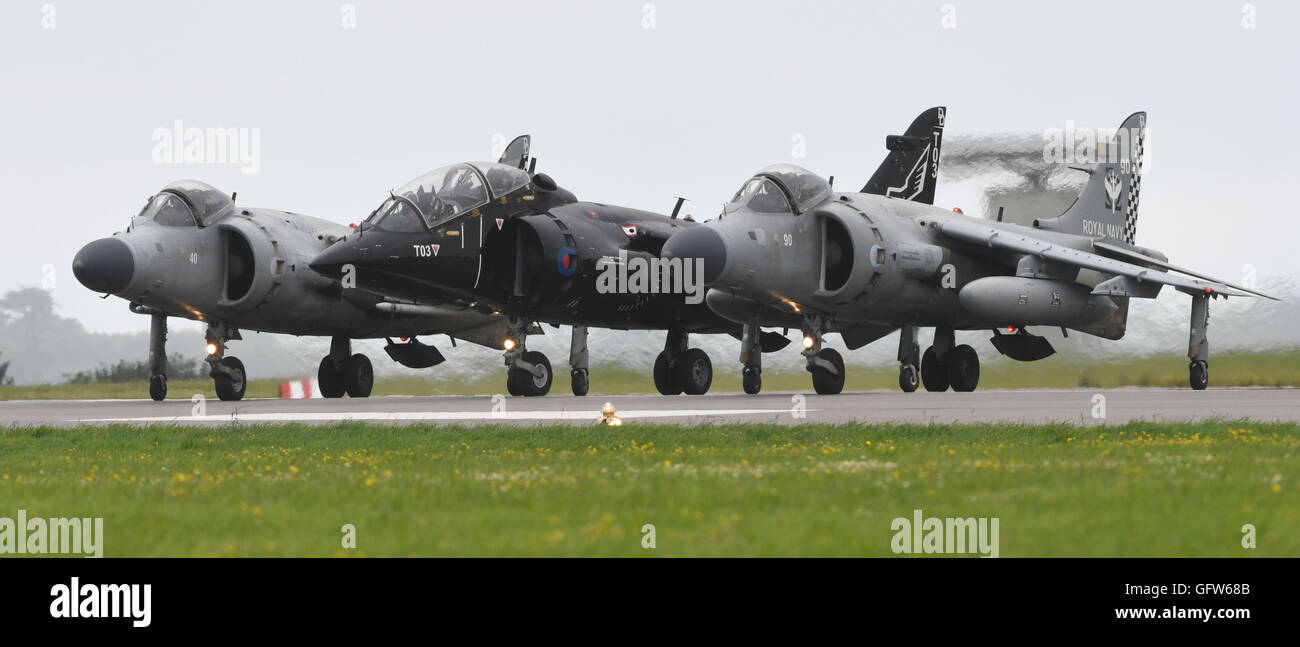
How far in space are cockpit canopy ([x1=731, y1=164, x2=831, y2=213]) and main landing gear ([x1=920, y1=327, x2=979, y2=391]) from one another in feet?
12.8

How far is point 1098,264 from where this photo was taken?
86.3 feet

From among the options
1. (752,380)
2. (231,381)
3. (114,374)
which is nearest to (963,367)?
(752,380)

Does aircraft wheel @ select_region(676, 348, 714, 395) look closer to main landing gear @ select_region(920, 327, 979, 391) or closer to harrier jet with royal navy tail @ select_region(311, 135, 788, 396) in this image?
harrier jet with royal navy tail @ select_region(311, 135, 788, 396)

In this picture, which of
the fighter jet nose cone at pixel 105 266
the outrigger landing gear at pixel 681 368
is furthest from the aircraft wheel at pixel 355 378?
the fighter jet nose cone at pixel 105 266

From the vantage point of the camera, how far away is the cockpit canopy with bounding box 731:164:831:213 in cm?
2498

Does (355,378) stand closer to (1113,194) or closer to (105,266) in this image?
(105,266)

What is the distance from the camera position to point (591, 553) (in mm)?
6016

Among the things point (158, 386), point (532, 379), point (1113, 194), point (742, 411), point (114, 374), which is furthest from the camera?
point (114, 374)

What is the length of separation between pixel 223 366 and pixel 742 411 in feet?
37.3

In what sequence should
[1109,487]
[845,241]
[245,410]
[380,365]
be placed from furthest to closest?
1. [380,365]
2. [845,241]
3. [245,410]
4. [1109,487]

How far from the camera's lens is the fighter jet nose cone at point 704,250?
23.3 metres
